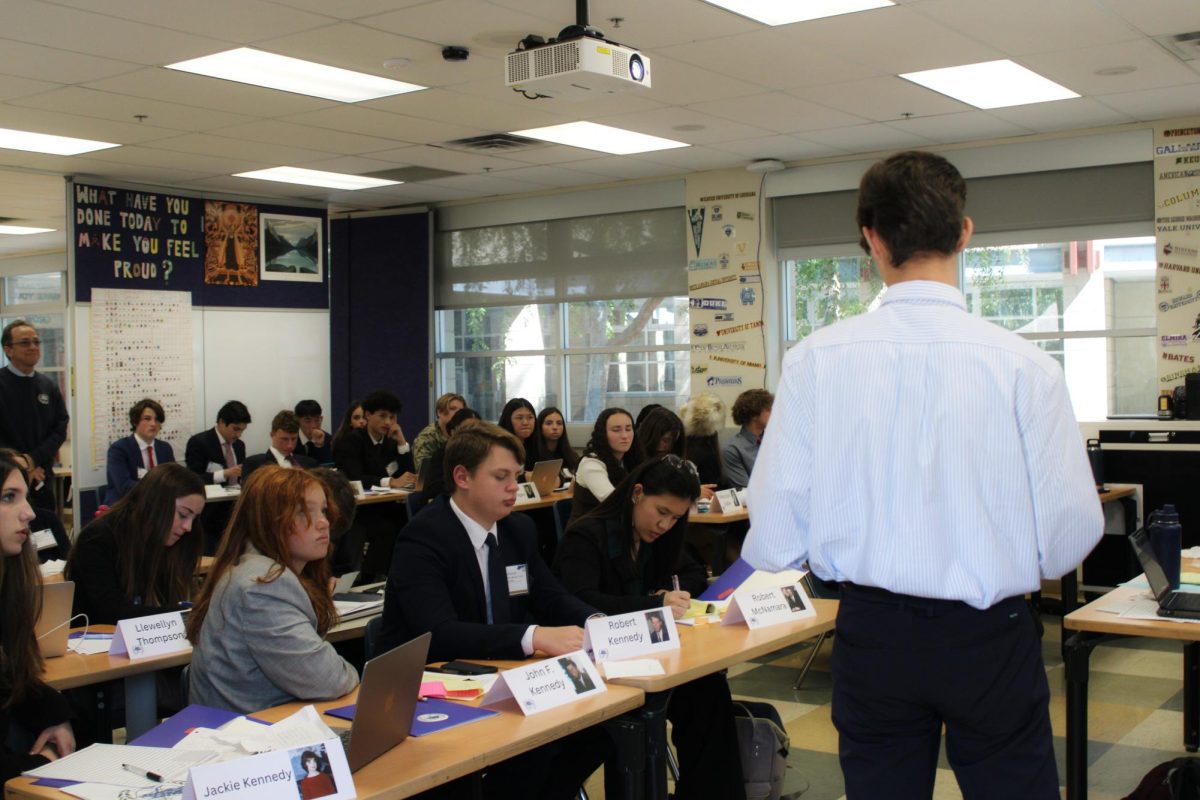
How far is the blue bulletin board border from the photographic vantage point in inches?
361

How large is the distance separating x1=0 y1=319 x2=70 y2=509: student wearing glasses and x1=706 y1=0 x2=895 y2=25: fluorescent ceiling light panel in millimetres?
5082

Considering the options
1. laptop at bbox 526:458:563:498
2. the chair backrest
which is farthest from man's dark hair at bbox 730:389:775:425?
the chair backrest

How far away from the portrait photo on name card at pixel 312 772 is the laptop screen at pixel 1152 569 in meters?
2.46

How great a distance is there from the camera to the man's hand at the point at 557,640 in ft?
10.3

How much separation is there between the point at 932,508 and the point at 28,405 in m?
7.55

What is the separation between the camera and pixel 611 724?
9.45ft

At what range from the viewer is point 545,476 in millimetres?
7930

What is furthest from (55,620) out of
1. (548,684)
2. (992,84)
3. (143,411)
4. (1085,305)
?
(1085,305)

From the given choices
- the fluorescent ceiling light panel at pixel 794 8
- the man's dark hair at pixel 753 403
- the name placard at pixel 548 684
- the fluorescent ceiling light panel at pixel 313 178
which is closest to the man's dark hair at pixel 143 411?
the fluorescent ceiling light panel at pixel 313 178

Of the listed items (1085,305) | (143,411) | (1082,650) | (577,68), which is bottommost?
(1082,650)

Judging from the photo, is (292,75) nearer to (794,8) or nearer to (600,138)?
(600,138)

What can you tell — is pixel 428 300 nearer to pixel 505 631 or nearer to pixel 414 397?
pixel 414 397

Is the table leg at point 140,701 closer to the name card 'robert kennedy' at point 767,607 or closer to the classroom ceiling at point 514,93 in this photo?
the name card 'robert kennedy' at point 767,607

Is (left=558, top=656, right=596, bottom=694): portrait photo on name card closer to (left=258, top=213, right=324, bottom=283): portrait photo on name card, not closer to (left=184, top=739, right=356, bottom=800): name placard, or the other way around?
(left=184, top=739, right=356, bottom=800): name placard
